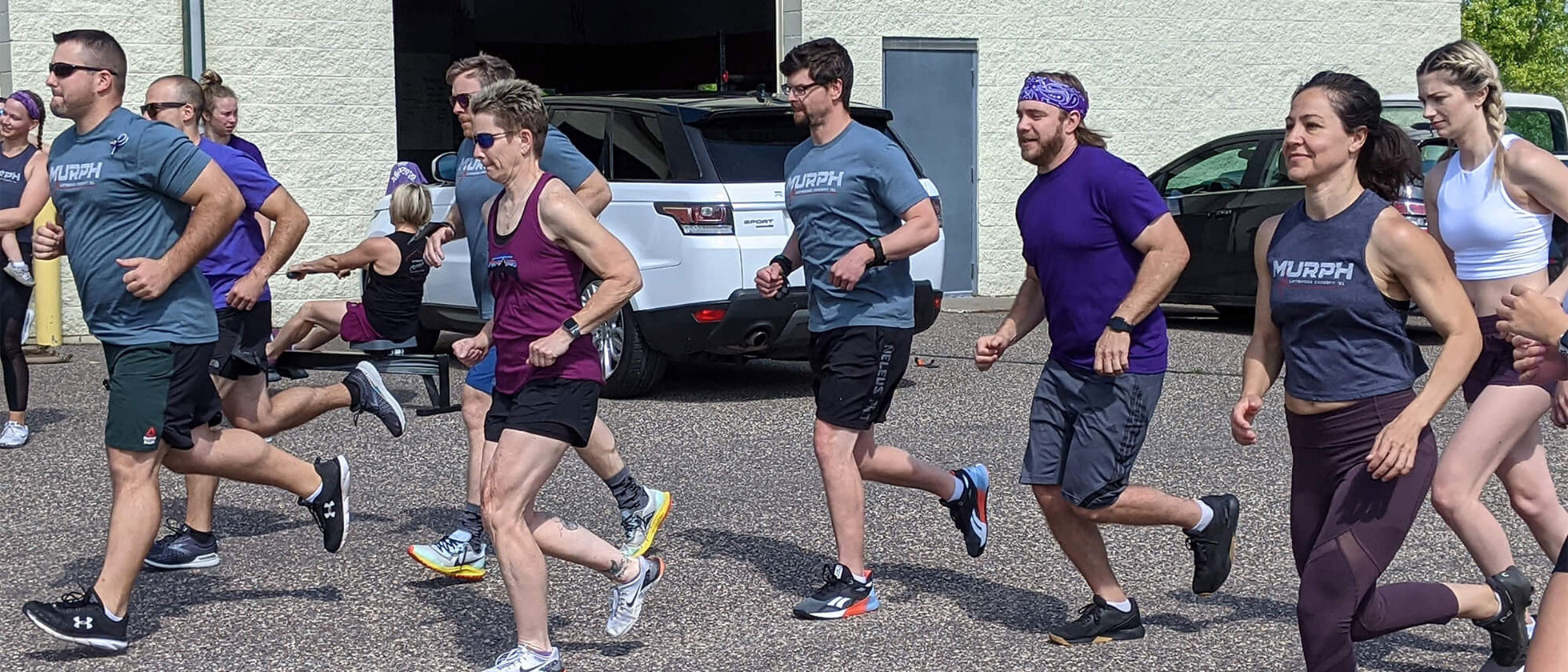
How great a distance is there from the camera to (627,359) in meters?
10.4

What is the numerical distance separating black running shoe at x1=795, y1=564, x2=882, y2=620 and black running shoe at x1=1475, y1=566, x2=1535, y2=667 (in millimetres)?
1873

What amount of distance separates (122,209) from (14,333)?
415cm

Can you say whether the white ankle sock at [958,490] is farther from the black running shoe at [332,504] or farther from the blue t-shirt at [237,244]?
the blue t-shirt at [237,244]

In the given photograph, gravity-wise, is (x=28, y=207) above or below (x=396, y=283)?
above

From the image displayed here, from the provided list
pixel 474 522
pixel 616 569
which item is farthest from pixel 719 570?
pixel 616 569

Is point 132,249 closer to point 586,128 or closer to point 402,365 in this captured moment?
point 402,365

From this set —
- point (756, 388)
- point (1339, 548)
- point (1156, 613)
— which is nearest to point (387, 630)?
point (1156, 613)

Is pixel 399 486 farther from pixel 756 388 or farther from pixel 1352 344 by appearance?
pixel 1352 344

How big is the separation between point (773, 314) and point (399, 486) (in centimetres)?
283

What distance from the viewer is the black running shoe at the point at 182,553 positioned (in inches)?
254

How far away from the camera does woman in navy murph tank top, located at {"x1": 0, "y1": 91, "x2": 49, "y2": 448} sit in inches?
356

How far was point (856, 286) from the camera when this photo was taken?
19.8 ft

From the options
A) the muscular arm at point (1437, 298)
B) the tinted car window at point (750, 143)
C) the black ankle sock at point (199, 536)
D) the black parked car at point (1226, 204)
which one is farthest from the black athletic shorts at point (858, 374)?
the black parked car at point (1226, 204)

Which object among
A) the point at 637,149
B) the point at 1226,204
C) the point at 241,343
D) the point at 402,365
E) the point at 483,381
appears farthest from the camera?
the point at 1226,204
